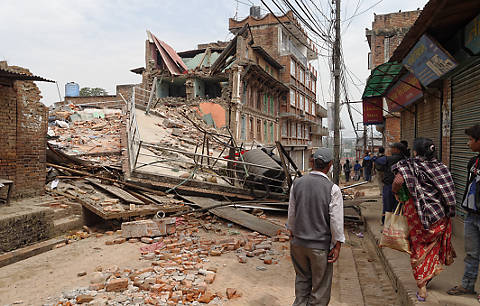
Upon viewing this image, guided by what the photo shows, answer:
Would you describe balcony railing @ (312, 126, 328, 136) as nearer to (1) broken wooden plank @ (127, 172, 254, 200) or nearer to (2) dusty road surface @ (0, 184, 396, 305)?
(1) broken wooden plank @ (127, 172, 254, 200)

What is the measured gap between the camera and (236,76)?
2206cm

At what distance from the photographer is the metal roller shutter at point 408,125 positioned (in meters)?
9.50

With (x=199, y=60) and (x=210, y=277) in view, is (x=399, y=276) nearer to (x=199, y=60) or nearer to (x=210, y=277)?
(x=210, y=277)

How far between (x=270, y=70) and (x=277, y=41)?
3.90 metres

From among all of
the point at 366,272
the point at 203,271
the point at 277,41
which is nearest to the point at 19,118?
the point at 203,271

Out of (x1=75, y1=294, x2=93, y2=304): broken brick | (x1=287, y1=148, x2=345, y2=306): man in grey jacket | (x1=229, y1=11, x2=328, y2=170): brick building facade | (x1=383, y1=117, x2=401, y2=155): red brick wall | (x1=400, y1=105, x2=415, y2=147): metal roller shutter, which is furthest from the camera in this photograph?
(x1=229, y1=11, x2=328, y2=170): brick building facade

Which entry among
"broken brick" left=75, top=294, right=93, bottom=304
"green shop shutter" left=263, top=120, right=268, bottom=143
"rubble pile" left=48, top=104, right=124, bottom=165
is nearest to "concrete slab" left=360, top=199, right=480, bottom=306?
"broken brick" left=75, top=294, right=93, bottom=304

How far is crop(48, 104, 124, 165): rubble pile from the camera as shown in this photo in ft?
37.8

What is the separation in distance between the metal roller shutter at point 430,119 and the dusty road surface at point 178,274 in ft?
9.74

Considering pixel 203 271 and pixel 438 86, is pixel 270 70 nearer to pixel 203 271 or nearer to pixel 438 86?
pixel 438 86

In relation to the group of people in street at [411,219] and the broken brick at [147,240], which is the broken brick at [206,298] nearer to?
the group of people in street at [411,219]

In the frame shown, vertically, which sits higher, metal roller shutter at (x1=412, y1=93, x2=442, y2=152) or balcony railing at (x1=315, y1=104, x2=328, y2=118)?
balcony railing at (x1=315, y1=104, x2=328, y2=118)

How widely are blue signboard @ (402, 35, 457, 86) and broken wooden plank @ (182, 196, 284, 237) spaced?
4.28 meters

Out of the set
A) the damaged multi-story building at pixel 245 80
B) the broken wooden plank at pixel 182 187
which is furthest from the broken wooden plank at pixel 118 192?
the damaged multi-story building at pixel 245 80
